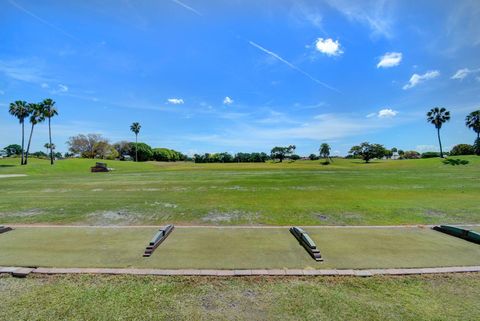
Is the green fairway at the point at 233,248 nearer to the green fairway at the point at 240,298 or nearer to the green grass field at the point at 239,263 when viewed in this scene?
the green grass field at the point at 239,263

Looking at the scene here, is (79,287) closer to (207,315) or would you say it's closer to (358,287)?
(207,315)

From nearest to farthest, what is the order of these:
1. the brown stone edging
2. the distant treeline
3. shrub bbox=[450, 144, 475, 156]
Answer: the brown stone edging
shrub bbox=[450, 144, 475, 156]
the distant treeline

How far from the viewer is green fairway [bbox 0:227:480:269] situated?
452cm

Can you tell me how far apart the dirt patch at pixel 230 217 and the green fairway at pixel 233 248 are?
123cm

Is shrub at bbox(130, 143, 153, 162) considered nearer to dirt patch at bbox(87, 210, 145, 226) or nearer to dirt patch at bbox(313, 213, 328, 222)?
dirt patch at bbox(87, 210, 145, 226)

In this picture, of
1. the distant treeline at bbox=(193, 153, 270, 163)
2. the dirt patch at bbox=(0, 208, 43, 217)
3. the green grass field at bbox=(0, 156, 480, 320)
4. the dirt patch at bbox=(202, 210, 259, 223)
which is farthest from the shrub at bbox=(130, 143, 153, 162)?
the dirt patch at bbox=(202, 210, 259, 223)

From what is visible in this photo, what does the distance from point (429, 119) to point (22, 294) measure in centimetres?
7357

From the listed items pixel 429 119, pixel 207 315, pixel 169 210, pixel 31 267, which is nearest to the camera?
pixel 207 315

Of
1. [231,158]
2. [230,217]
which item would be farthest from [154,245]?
[231,158]

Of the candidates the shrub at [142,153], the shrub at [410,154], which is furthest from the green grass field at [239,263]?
the shrub at [410,154]

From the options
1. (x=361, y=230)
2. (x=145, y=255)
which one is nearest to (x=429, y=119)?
(x=361, y=230)

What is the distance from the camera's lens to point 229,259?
15.3 feet

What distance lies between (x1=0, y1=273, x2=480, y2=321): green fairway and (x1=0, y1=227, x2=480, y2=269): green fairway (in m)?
0.51

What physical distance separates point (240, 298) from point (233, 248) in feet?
5.86
